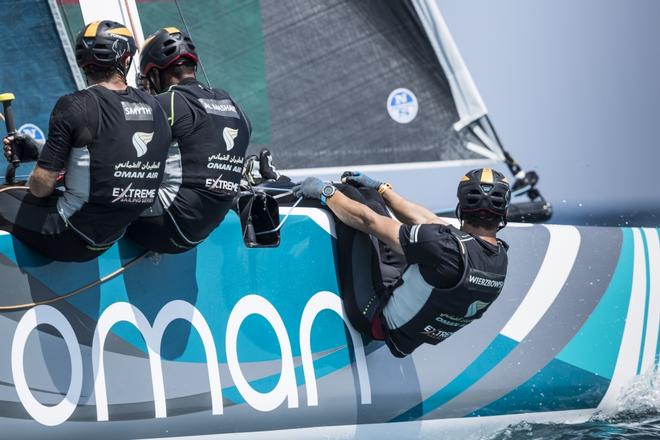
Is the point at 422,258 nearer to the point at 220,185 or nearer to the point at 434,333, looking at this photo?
the point at 434,333

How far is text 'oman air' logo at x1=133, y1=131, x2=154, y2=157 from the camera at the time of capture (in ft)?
11.0

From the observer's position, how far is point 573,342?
4535 millimetres

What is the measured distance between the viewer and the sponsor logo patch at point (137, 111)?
10.9 feet

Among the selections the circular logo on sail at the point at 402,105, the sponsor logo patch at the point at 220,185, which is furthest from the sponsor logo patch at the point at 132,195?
the circular logo on sail at the point at 402,105

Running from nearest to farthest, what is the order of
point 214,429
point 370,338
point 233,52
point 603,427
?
point 214,429 → point 370,338 → point 603,427 → point 233,52

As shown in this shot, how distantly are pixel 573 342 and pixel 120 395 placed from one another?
1924 millimetres

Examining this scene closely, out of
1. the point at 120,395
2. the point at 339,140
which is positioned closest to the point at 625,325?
the point at 120,395

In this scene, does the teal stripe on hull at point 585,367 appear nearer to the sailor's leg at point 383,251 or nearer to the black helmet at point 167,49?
the sailor's leg at point 383,251

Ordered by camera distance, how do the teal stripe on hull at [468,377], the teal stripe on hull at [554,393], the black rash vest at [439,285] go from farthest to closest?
the teal stripe on hull at [554,393] < the teal stripe on hull at [468,377] < the black rash vest at [439,285]

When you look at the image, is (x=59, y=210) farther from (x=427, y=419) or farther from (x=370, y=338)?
(x=427, y=419)

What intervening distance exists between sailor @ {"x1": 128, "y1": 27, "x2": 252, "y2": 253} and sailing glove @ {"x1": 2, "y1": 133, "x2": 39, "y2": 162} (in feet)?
1.32

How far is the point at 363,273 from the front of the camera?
409 centimetres

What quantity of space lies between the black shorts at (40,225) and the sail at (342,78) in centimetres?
334

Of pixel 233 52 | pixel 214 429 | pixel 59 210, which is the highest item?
pixel 233 52
